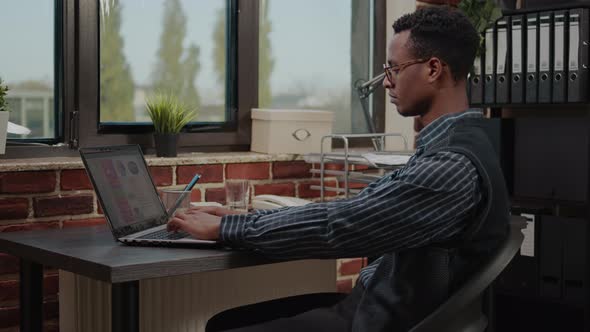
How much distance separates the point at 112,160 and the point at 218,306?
0.69 meters

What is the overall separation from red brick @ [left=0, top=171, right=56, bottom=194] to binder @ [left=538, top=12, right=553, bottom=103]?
1659 millimetres

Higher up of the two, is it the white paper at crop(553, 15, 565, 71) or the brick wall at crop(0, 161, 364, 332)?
the white paper at crop(553, 15, 565, 71)

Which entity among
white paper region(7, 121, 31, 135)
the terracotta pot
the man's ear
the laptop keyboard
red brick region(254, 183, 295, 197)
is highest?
the man's ear

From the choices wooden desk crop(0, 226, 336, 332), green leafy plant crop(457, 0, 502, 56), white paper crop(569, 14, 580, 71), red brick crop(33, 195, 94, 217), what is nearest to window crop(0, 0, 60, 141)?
red brick crop(33, 195, 94, 217)

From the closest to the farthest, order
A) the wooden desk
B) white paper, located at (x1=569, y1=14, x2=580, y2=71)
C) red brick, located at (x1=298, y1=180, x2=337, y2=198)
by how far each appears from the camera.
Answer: the wooden desk → white paper, located at (x1=569, y1=14, x2=580, y2=71) → red brick, located at (x1=298, y1=180, x2=337, y2=198)

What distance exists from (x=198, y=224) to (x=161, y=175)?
0.90 meters

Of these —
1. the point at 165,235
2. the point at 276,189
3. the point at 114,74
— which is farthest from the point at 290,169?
the point at 165,235

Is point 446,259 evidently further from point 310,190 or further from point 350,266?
point 350,266

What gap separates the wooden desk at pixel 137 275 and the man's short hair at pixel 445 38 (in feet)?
1.71

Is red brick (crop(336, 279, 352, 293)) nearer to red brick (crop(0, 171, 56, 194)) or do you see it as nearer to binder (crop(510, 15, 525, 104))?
binder (crop(510, 15, 525, 104))

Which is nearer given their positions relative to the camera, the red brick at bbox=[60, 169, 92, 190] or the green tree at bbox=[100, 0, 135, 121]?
the red brick at bbox=[60, 169, 92, 190]

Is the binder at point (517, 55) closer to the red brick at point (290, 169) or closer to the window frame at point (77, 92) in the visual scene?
the red brick at point (290, 169)

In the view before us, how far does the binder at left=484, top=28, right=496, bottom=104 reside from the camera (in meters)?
3.07

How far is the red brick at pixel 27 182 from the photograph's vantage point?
2279mm
